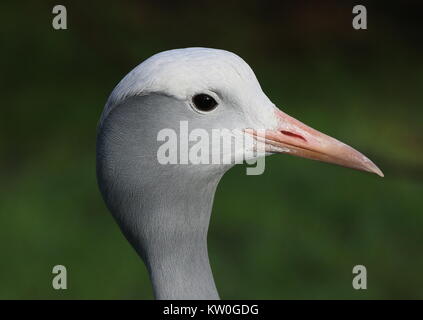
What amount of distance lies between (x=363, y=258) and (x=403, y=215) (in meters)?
0.44

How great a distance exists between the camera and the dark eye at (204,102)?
193 cm

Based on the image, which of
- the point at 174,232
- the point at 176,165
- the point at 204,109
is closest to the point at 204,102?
the point at 204,109

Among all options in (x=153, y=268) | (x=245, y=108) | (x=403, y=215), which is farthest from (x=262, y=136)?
(x=403, y=215)

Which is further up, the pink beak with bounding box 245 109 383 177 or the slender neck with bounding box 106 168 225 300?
the pink beak with bounding box 245 109 383 177

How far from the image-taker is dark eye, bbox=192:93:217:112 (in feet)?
6.33

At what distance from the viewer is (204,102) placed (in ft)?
6.36

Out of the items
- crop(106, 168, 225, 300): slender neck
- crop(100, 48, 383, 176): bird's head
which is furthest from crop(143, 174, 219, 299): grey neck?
A: crop(100, 48, 383, 176): bird's head

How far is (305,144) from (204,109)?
250 millimetres

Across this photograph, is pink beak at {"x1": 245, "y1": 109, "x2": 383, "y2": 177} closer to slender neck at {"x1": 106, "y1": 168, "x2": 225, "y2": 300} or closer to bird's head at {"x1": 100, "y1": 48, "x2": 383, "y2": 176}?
bird's head at {"x1": 100, "y1": 48, "x2": 383, "y2": 176}

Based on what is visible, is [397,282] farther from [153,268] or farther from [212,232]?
[153,268]

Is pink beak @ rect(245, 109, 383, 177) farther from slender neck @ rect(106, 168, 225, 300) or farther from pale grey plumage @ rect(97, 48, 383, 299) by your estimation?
slender neck @ rect(106, 168, 225, 300)

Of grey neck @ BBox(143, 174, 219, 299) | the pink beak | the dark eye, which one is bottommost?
grey neck @ BBox(143, 174, 219, 299)

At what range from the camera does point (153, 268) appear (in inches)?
79.0

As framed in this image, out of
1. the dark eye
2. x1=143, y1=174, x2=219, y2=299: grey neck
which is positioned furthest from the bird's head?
x1=143, y1=174, x2=219, y2=299: grey neck
